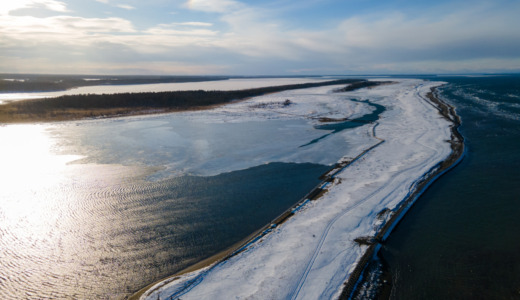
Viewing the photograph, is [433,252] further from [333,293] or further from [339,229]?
[333,293]

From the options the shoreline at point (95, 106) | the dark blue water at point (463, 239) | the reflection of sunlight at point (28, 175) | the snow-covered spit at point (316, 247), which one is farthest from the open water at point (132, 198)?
the shoreline at point (95, 106)

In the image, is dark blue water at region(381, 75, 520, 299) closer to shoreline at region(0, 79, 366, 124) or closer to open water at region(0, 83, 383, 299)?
open water at region(0, 83, 383, 299)

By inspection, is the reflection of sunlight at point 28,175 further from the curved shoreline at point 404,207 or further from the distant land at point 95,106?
the curved shoreline at point 404,207

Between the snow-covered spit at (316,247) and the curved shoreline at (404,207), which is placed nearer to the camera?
the snow-covered spit at (316,247)

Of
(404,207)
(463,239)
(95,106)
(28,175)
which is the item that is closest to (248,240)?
(404,207)

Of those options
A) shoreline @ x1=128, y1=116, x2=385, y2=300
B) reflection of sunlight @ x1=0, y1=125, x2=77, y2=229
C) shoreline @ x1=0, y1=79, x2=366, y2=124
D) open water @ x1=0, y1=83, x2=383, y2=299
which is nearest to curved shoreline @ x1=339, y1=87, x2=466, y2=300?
shoreline @ x1=128, y1=116, x2=385, y2=300

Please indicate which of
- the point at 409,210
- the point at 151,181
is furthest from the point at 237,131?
the point at 409,210
